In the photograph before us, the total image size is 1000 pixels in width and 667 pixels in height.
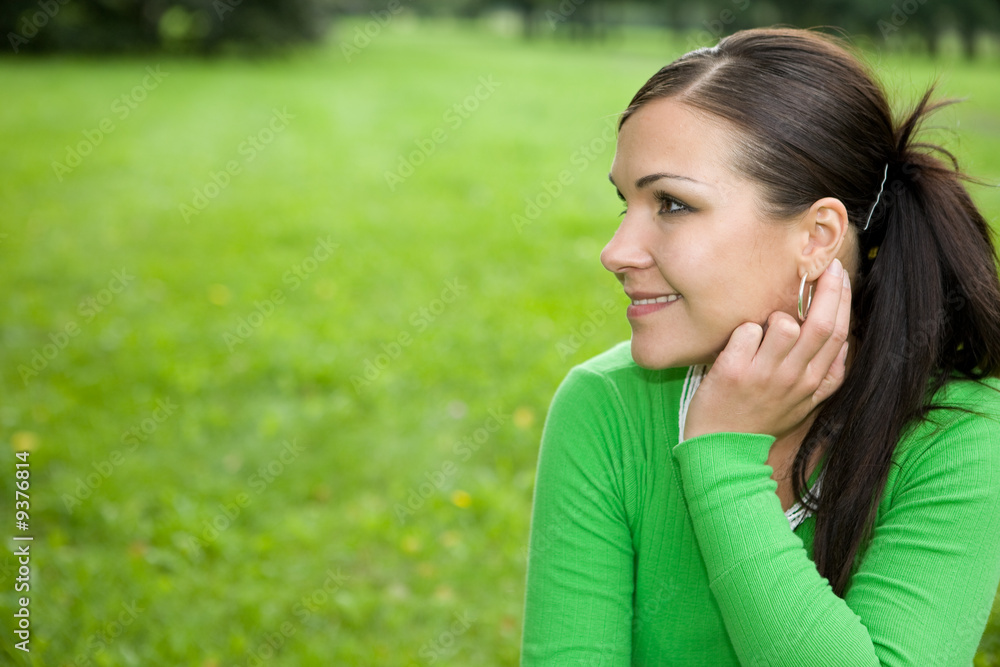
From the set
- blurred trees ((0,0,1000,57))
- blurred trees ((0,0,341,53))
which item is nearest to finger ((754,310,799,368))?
blurred trees ((0,0,1000,57))

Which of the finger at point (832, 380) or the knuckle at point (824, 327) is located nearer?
the knuckle at point (824, 327)

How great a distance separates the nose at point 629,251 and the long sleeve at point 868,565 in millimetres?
393

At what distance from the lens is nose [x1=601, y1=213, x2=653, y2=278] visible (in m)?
1.83

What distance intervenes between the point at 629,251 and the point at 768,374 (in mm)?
381

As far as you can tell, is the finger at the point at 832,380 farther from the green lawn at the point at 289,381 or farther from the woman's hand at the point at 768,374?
the green lawn at the point at 289,381

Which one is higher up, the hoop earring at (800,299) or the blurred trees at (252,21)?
the hoop earring at (800,299)

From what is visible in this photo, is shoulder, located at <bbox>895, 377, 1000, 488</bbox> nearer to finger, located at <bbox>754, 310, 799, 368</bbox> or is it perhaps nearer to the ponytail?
the ponytail

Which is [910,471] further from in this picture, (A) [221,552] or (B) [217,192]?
(B) [217,192]

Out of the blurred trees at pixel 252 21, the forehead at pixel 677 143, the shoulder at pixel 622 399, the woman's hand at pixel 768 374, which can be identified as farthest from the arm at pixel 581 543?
the blurred trees at pixel 252 21

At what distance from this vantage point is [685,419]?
186 centimetres

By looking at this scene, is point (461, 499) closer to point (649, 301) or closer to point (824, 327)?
point (649, 301)

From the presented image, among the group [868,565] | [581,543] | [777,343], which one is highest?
[777,343]

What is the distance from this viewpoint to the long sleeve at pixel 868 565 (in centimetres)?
155

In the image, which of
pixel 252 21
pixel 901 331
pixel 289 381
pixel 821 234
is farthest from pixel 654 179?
pixel 252 21
